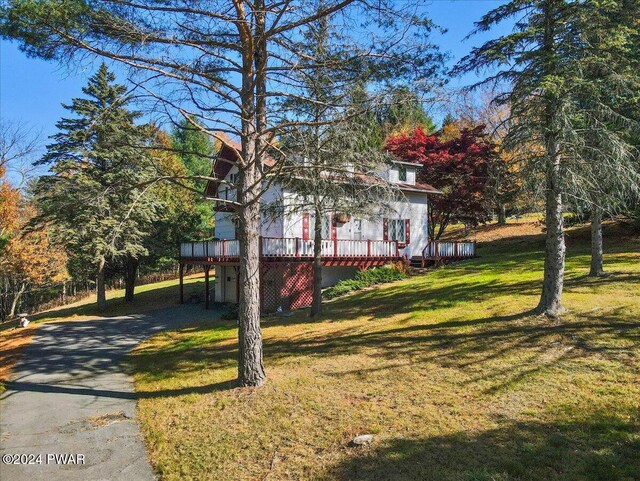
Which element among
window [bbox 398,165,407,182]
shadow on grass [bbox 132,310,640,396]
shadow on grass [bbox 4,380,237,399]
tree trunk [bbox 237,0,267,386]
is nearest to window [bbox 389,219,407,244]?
window [bbox 398,165,407,182]

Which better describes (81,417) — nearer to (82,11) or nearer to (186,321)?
(82,11)

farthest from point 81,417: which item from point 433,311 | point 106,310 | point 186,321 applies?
point 106,310

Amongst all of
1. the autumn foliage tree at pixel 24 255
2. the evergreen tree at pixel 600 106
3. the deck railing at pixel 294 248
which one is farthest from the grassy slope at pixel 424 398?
the autumn foliage tree at pixel 24 255

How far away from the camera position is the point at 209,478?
163 inches

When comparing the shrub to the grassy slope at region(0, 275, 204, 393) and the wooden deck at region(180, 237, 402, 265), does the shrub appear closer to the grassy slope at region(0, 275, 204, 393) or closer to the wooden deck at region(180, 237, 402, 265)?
the wooden deck at region(180, 237, 402, 265)

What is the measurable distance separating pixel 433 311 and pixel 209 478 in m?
7.12

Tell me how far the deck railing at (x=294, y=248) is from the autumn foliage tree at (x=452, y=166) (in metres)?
5.82

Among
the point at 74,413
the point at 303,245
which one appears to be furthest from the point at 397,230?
the point at 74,413

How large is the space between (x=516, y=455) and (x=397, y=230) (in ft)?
54.8

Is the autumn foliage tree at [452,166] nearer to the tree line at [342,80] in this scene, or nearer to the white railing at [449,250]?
the white railing at [449,250]

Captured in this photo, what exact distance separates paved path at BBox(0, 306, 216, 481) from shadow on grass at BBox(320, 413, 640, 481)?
252 centimetres

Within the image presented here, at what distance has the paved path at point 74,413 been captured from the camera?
4.54 metres

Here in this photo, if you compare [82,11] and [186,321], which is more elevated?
[82,11]

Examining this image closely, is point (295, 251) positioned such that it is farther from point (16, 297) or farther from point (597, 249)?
point (16, 297)
